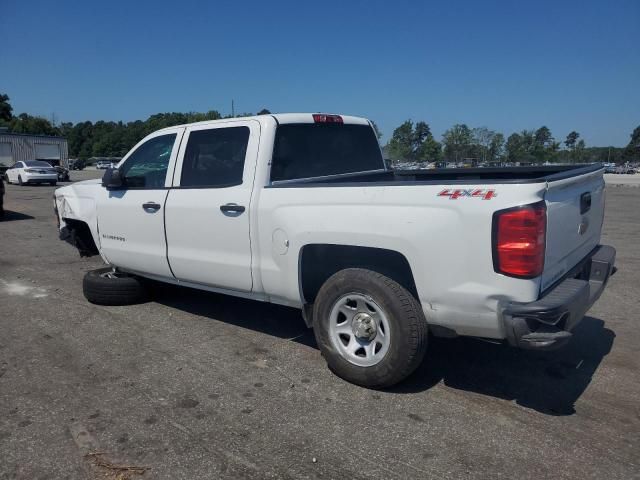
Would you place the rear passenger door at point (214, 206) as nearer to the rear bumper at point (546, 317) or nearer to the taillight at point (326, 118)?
the taillight at point (326, 118)

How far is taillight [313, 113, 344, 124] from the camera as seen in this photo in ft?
16.1

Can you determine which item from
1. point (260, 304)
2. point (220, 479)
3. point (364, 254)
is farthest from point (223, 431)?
point (260, 304)

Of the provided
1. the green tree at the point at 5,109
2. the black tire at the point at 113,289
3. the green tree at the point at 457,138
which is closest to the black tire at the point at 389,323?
the black tire at the point at 113,289

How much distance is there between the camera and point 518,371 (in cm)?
414

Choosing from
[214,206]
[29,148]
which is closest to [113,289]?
[214,206]

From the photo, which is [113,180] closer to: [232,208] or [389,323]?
[232,208]

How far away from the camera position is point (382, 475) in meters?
2.79

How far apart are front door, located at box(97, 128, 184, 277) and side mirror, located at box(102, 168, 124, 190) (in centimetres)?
6

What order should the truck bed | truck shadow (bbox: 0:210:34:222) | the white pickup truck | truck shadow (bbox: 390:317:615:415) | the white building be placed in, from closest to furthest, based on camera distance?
the white pickup truck → truck shadow (bbox: 390:317:615:415) → the truck bed → truck shadow (bbox: 0:210:34:222) → the white building

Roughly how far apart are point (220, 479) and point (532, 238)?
7.06ft

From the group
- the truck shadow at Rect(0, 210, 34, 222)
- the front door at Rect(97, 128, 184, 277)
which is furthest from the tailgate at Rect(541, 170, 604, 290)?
the truck shadow at Rect(0, 210, 34, 222)

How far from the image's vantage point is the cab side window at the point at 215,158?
4.50 metres

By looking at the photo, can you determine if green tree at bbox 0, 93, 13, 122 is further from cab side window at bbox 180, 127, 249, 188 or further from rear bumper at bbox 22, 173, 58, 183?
cab side window at bbox 180, 127, 249, 188

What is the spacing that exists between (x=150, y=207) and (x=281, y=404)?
2.44 m
